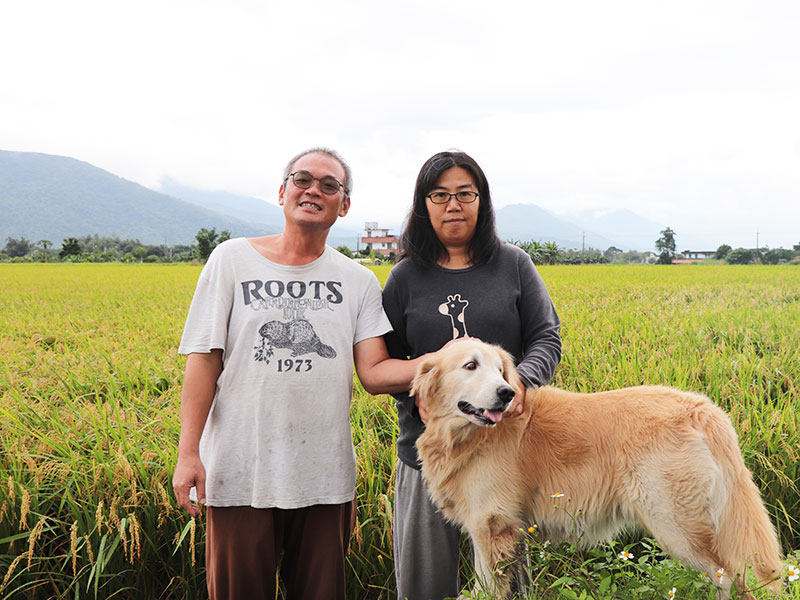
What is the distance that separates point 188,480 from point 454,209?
5.39 ft

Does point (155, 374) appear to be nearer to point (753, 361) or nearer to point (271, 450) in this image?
point (271, 450)

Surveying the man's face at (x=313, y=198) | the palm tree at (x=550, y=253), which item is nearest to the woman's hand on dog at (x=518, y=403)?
the man's face at (x=313, y=198)

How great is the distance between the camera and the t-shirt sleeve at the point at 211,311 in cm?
208

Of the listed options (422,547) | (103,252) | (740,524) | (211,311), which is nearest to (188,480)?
(211,311)

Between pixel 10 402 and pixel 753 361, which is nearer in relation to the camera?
pixel 10 402

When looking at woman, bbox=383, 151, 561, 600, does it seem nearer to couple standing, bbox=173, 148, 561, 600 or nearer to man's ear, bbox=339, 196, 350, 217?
couple standing, bbox=173, 148, 561, 600

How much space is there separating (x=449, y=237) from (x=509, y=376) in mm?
721

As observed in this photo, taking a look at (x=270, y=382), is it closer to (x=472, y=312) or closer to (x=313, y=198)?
(x=313, y=198)

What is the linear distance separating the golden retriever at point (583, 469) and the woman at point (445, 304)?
189 mm

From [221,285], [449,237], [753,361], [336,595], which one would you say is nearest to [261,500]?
[336,595]

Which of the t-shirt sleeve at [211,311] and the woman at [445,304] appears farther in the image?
the woman at [445,304]

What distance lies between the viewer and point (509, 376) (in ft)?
7.06

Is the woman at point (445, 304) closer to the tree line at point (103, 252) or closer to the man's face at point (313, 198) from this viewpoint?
the man's face at point (313, 198)

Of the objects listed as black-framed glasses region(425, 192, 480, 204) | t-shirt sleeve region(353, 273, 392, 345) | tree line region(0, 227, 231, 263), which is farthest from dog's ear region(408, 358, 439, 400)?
tree line region(0, 227, 231, 263)
